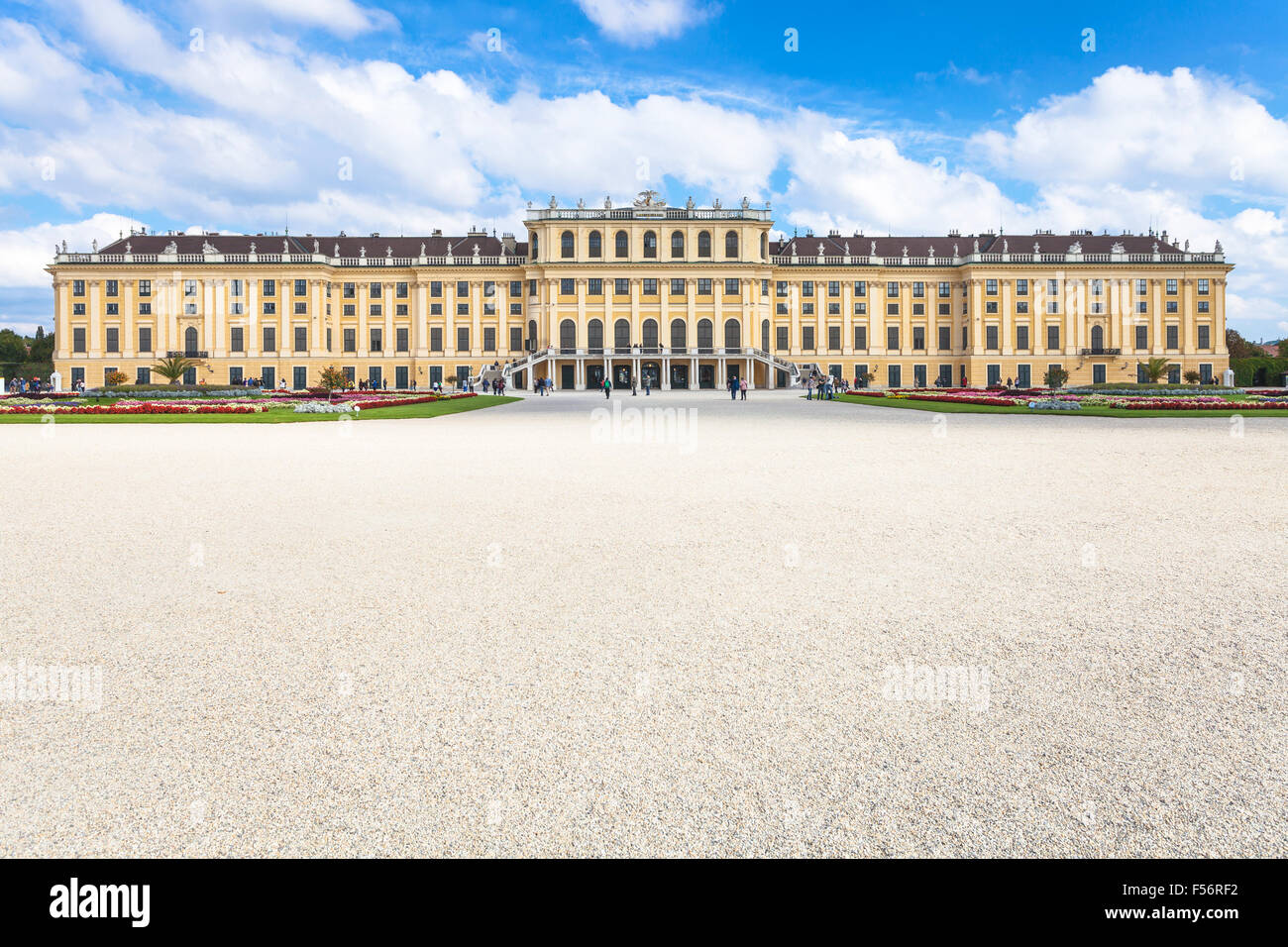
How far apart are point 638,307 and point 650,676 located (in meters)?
80.3

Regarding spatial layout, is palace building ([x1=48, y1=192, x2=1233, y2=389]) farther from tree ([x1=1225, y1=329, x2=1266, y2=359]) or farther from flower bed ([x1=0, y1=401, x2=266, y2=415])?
flower bed ([x1=0, y1=401, x2=266, y2=415])

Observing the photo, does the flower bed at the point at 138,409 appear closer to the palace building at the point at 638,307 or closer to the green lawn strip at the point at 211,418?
the green lawn strip at the point at 211,418

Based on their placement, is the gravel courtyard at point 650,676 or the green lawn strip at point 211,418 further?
the green lawn strip at point 211,418

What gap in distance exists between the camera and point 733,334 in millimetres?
83375

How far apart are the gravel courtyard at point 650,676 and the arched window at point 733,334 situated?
2898 inches

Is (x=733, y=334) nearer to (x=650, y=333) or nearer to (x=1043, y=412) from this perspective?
(x=650, y=333)

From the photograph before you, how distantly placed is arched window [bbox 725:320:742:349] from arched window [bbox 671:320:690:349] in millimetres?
3835

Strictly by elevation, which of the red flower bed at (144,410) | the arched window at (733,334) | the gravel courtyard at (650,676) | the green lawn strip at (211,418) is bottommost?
the gravel courtyard at (650,676)

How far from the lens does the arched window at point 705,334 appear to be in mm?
83562

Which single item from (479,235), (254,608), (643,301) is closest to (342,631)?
(254,608)

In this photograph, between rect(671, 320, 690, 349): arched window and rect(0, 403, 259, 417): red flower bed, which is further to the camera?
rect(671, 320, 690, 349): arched window

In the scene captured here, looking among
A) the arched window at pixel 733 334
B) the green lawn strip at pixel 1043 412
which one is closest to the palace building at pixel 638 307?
the arched window at pixel 733 334

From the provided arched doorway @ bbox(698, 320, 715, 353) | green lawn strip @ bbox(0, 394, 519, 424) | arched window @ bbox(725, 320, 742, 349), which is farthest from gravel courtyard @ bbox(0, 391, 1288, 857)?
arched doorway @ bbox(698, 320, 715, 353)

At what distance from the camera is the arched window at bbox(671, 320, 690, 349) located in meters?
83.6
